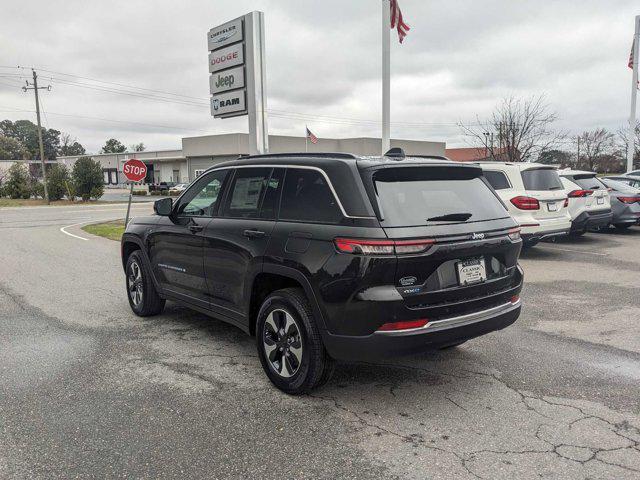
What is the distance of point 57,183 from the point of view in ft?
140

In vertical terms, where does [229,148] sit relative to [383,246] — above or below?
above

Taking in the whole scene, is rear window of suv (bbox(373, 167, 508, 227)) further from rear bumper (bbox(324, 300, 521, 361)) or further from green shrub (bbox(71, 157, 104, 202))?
green shrub (bbox(71, 157, 104, 202))

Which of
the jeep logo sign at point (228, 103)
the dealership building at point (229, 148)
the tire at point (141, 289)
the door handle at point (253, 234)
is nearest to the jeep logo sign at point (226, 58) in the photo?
the jeep logo sign at point (228, 103)

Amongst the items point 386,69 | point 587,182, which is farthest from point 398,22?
point 587,182

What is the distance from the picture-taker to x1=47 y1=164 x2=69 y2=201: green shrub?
4269 centimetres

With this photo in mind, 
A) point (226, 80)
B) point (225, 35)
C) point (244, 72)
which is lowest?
point (226, 80)

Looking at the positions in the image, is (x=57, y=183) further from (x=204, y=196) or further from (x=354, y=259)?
(x=354, y=259)

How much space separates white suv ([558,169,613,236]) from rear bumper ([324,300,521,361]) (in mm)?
9043

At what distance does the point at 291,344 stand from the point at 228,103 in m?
13.2

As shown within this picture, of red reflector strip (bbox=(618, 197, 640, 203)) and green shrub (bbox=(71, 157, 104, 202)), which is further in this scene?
green shrub (bbox=(71, 157, 104, 202))

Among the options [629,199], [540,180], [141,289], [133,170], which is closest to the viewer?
[141,289]

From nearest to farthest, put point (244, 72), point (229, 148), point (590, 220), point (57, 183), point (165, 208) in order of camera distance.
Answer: point (165, 208) → point (590, 220) → point (244, 72) → point (57, 183) → point (229, 148)

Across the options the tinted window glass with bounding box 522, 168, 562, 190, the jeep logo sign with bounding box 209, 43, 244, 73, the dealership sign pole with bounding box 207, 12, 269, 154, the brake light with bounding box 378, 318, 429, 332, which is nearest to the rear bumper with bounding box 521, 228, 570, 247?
the tinted window glass with bounding box 522, 168, 562, 190

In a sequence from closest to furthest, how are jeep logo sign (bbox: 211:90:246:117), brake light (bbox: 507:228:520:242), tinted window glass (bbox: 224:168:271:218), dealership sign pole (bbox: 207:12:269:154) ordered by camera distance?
brake light (bbox: 507:228:520:242), tinted window glass (bbox: 224:168:271:218), dealership sign pole (bbox: 207:12:269:154), jeep logo sign (bbox: 211:90:246:117)
